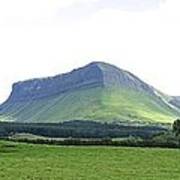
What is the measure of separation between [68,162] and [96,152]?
16.4m

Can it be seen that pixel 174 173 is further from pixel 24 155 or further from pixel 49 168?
pixel 24 155

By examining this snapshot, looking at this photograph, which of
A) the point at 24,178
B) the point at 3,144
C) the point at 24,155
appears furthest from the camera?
the point at 3,144

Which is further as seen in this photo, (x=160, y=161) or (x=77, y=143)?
(x=77, y=143)

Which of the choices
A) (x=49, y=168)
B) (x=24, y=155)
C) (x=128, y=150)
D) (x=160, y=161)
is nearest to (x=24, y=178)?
(x=49, y=168)

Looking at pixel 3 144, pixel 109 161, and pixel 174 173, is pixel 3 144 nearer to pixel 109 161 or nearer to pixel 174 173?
pixel 109 161

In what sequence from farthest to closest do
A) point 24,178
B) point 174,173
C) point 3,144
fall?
point 3,144
point 174,173
point 24,178

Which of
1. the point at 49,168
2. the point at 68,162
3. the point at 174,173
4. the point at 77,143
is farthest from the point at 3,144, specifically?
the point at 174,173

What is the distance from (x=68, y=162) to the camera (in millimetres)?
74062

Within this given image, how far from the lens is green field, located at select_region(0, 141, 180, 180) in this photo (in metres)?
56.8

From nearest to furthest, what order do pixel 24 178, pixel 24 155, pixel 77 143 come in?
pixel 24 178 < pixel 24 155 < pixel 77 143

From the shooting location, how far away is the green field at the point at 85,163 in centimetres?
5675

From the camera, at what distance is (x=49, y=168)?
6438 cm

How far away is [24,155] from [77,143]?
26245 mm

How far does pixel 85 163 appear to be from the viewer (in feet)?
237
